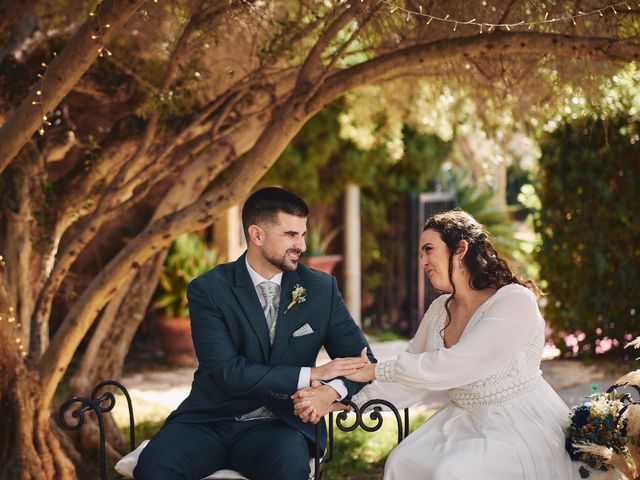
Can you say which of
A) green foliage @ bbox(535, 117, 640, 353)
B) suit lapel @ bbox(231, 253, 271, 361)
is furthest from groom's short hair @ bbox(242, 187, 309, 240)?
green foliage @ bbox(535, 117, 640, 353)

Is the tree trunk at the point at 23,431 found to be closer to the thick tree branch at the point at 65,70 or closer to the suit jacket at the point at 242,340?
the thick tree branch at the point at 65,70

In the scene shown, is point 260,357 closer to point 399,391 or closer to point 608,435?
point 399,391

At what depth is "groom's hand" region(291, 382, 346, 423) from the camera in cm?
328

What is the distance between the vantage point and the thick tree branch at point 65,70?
3.49 m

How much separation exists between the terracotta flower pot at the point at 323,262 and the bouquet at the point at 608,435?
682 cm

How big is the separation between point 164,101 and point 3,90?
1107mm

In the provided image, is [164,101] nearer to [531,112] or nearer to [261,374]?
[261,374]

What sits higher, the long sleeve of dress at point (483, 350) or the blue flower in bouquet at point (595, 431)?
the long sleeve of dress at point (483, 350)

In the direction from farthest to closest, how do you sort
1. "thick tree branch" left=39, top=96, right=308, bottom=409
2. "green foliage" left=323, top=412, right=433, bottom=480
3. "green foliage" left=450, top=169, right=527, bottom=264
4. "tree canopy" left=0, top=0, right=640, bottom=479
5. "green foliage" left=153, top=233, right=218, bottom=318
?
1. "green foliage" left=450, top=169, right=527, bottom=264
2. "green foliage" left=153, top=233, right=218, bottom=318
3. "green foliage" left=323, top=412, right=433, bottom=480
4. "thick tree branch" left=39, top=96, right=308, bottom=409
5. "tree canopy" left=0, top=0, right=640, bottom=479

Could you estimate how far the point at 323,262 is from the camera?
10.1m

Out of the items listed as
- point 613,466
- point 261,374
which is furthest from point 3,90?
point 613,466

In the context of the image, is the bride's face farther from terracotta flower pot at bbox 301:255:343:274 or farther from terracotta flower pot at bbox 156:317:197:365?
terracotta flower pot at bbox 301:255:343:274

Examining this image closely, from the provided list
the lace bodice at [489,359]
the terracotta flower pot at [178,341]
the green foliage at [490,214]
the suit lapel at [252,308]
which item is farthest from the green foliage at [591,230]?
the suit lapel at [252,308]

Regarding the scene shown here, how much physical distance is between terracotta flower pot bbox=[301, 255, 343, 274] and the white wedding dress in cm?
657
